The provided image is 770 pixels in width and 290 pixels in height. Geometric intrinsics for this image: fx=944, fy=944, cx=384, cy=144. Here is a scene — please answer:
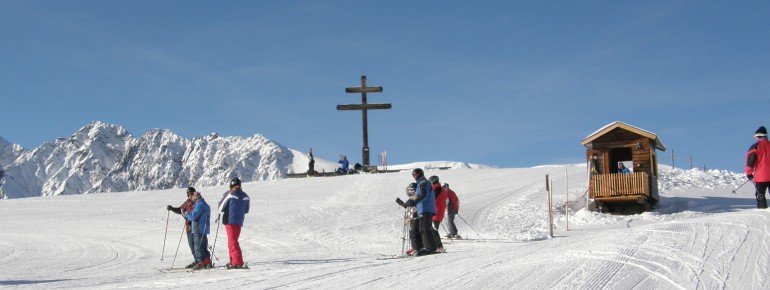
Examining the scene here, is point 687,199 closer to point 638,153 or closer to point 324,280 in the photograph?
point 638,153

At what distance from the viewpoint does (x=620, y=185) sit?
2761 cm

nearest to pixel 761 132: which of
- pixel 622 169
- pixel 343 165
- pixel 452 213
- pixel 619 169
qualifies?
pixel 452 213

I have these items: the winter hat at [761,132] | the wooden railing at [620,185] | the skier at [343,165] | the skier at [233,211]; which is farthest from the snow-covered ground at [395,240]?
the skier at [343,165]

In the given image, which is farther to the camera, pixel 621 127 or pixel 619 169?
pixel 619 169

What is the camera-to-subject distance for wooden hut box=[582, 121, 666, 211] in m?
27.5

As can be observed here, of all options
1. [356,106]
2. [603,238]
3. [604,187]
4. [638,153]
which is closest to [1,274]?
[603,238]

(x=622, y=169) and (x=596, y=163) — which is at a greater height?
(x=596, y=163)

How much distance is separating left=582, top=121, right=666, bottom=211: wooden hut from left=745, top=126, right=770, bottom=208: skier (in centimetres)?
1127

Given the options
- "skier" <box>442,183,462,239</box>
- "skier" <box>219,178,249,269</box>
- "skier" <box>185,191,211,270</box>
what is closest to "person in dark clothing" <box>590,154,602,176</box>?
"skier" <box>442,183,462,239</box>

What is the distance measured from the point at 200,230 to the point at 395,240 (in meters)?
6.79

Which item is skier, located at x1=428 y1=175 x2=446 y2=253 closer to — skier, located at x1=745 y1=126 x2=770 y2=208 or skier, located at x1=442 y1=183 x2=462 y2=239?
skier, located at x1=442 y1=183 x2=462 y2=239

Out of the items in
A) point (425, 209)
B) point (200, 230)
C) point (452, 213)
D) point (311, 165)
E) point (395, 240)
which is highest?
point (311, 165)

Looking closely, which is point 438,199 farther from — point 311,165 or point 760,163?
point 311,165

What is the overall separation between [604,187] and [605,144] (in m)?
→ 2.27
